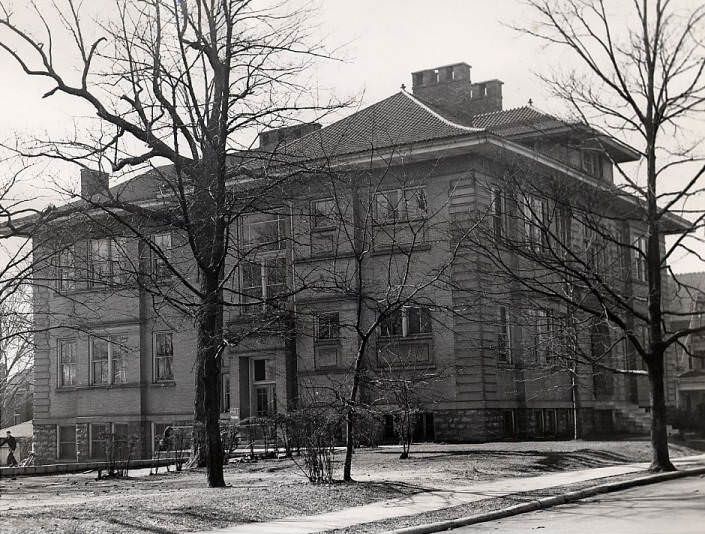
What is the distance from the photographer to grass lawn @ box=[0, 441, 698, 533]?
14641mm

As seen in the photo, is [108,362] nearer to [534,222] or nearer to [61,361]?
[61,361]

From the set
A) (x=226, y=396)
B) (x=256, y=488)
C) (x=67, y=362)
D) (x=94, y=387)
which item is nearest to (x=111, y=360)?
(x=94, y=387)

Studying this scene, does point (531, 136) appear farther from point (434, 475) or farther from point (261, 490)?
point (261, 490)

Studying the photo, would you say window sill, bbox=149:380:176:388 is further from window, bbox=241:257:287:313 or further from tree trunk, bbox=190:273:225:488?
tree trunk, bbox=190:273:225:488

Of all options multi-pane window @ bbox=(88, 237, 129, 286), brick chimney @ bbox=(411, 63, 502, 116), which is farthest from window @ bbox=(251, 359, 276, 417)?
brick chimney @ bbox=(411, 63, 502, 116)

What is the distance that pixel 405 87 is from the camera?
4000 cm

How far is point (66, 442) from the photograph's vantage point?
4334cm

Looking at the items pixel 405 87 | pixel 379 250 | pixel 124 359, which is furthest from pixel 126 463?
pixel 405 87

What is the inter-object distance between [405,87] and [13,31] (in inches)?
718

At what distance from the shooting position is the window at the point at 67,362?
4334 centimetres

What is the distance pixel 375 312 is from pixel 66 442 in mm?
20479

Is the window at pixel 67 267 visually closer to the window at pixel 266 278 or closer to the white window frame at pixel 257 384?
the window at pixel 266 278

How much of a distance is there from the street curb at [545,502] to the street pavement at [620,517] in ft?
0.61

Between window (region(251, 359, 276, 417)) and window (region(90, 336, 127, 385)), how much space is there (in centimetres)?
597
